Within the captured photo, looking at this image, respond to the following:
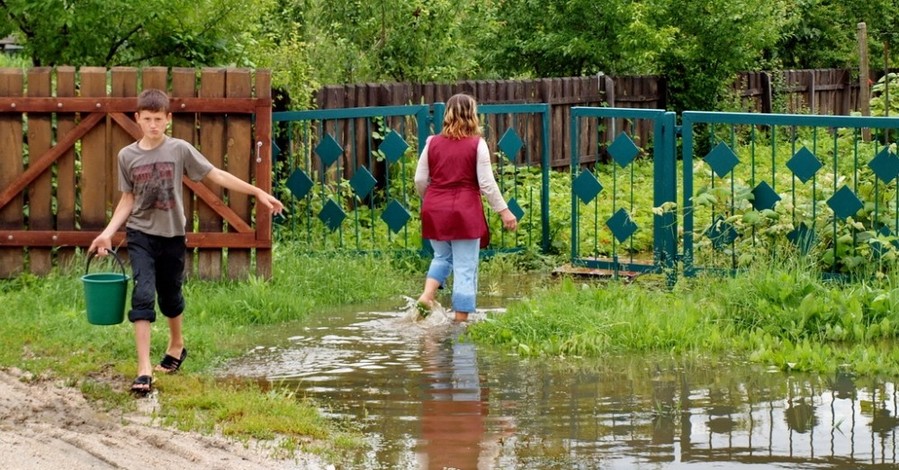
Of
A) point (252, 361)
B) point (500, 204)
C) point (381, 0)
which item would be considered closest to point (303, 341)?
point (252, 361)

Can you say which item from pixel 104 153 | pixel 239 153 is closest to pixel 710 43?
pixel 239 153

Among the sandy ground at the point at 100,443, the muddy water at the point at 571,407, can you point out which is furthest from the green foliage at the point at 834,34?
the sandy ground at the point at 100,443

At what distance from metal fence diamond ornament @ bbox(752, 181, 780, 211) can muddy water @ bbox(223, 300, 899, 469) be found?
7.71 feet

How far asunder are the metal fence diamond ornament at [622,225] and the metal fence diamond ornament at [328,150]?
2455 millimetres

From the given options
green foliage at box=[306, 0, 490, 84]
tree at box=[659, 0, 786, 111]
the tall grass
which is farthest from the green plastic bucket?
tree at box=[659, 0, 786, 111]

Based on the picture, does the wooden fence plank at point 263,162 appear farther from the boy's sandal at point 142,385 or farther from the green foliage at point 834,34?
the green foliage at point 834,34

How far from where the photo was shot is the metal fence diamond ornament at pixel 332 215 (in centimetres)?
1274

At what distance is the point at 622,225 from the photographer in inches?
472

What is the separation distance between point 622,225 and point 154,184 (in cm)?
474

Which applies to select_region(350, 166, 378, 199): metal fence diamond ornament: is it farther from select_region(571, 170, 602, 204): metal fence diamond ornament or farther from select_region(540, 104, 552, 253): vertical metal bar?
select_region(571, 170, 602, 204): metal fence diamond ornament

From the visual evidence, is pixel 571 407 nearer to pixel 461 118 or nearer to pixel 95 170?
pixel 461 118

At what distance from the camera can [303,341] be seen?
32.5 feet

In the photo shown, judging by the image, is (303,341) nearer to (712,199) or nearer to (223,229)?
(223,229)

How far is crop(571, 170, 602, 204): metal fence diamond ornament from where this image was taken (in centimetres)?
1219
